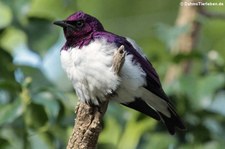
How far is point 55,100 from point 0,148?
46 cm

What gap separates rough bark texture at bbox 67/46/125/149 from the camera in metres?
4.84

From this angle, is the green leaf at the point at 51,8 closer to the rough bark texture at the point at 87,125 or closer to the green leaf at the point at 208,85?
the green leaf at the point at 208,85

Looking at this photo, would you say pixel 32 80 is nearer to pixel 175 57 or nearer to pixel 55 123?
pixel 55 123

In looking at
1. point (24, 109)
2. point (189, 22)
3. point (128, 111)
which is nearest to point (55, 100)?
point (24, 109)

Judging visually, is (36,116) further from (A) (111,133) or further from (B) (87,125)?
(B) (87,125)

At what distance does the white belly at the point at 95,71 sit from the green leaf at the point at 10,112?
0.52m

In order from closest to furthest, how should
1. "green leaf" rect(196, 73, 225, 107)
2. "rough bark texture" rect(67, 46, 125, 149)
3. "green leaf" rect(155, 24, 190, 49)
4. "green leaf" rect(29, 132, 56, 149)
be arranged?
"rough bark texture" rect(67, 46, 125, 149) → "green leaf" rect(29, 132, 56, 149) → "green leaf" rect(196, 73, 225, 107) → "green leaf" rect(155, 24, 190, 49)

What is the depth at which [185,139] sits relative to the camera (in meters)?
6.52

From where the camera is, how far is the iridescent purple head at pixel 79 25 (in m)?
5.49

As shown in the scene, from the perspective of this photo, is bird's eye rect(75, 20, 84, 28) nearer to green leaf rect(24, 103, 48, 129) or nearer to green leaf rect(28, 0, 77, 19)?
green leaf rect(24, 103, 48, 129)

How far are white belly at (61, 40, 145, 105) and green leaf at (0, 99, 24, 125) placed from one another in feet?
1.70

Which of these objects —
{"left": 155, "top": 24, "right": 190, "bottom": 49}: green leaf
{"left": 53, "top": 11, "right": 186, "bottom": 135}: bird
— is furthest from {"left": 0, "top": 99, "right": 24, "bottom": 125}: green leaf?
{"left": 155, "top": 24, "right": 190, "bottom": 49}: green leaf

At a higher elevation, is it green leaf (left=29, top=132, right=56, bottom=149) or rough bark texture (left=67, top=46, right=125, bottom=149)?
rough bark texture (left=67, top=46, right=125, bottom=149)

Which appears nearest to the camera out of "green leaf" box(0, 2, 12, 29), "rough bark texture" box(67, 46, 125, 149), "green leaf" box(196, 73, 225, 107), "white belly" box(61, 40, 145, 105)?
"rough bark texture" box(67, 46, 125, 149)
